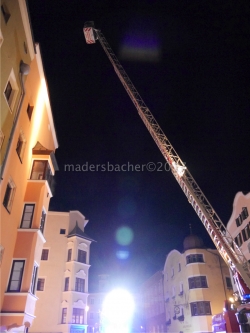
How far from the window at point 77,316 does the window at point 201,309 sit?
51.0 feet

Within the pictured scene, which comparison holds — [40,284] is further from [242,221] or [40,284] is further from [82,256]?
[242,221]

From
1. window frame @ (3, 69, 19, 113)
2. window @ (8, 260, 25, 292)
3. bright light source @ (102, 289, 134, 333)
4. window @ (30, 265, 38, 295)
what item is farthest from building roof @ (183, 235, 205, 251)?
window frame @ (3, 69, 19, 113)

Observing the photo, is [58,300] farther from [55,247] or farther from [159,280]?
[159,280]

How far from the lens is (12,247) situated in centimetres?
1565

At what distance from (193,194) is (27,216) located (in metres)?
13.6

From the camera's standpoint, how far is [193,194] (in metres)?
23.5

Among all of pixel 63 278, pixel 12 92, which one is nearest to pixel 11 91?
pixel 12 92

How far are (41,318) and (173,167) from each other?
2245 cm

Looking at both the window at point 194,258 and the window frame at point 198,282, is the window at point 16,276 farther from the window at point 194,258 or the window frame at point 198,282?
the window at point 194,258

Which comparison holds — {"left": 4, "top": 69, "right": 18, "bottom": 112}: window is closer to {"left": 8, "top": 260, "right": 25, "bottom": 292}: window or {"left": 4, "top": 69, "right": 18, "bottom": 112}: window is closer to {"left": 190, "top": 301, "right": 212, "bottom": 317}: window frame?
{"left": 8, "top": 260, "right": 25, "bottom": 292}: window

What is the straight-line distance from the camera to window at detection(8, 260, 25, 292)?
14906 millimetres

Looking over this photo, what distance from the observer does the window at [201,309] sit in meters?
36.4

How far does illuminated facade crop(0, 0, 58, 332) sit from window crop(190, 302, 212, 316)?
91.9ft

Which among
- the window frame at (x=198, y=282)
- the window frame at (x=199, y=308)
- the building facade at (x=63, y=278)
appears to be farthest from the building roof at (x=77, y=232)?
the window frame at (x=199, y=308)
